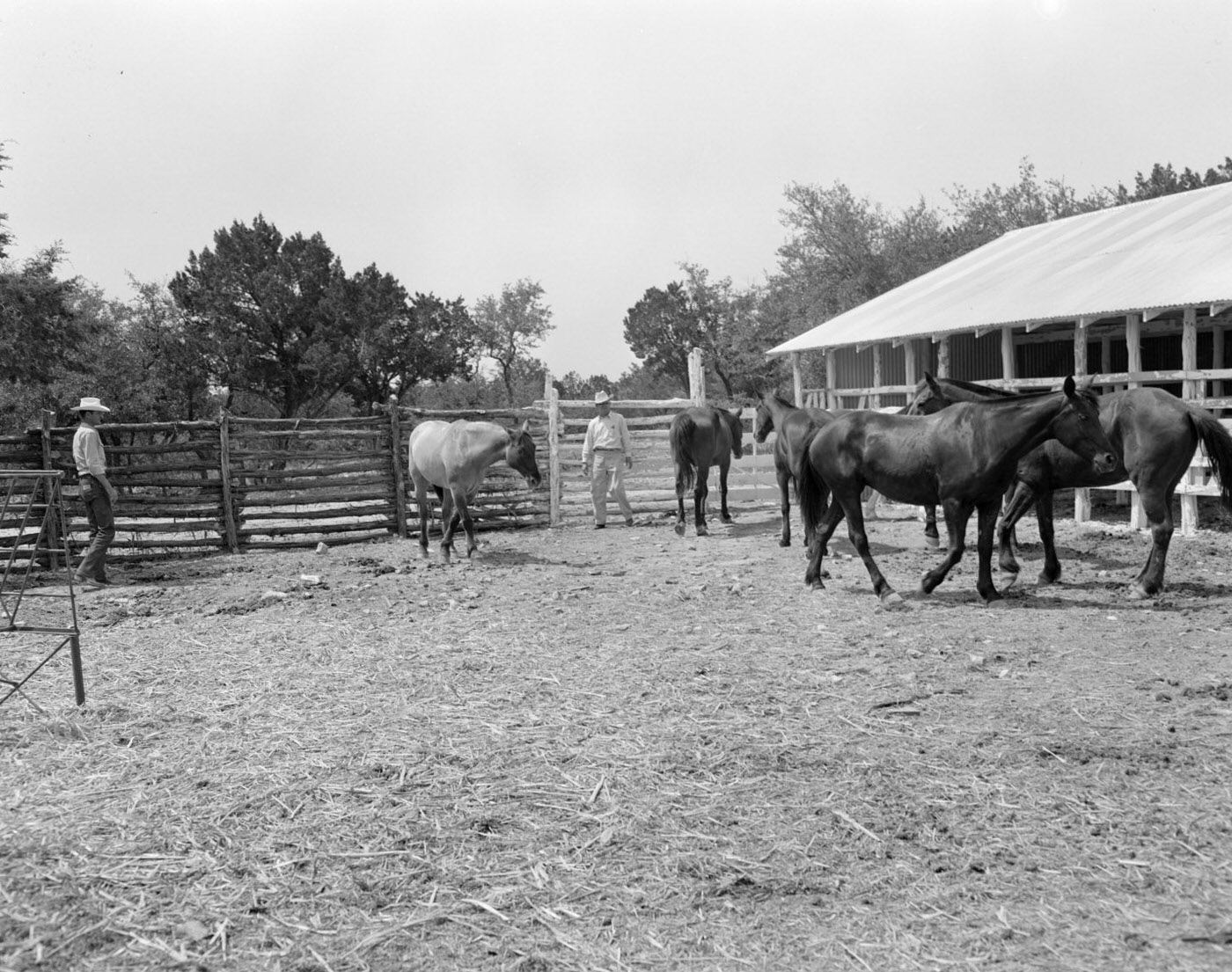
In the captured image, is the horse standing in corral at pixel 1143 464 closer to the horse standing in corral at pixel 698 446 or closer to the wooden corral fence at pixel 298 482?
the horse standing in corral at pixel 698 446

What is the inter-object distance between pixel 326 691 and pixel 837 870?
3448 mm

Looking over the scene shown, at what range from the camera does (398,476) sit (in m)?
13.6

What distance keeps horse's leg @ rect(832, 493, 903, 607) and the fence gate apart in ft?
18.4

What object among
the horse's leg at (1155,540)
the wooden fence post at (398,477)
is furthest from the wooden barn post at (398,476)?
the horse's leg at (1155,540)

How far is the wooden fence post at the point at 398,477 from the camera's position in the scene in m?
13.6

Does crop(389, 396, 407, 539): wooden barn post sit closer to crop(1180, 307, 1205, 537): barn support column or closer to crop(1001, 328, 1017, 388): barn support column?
crop(1001, 328, 1017, 388): barn support column

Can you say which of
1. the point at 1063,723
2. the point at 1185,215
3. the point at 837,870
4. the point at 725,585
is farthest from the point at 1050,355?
the point at 837,870

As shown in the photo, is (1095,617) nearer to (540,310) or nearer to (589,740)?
(589,740)

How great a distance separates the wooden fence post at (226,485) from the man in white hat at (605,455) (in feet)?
15.6

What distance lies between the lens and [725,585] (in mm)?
A: 9141

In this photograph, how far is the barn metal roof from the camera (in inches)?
495

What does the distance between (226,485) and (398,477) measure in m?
2.18

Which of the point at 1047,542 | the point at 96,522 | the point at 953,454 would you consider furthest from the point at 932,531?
the point at 96,522

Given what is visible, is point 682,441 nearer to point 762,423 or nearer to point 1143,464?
point 762,423
